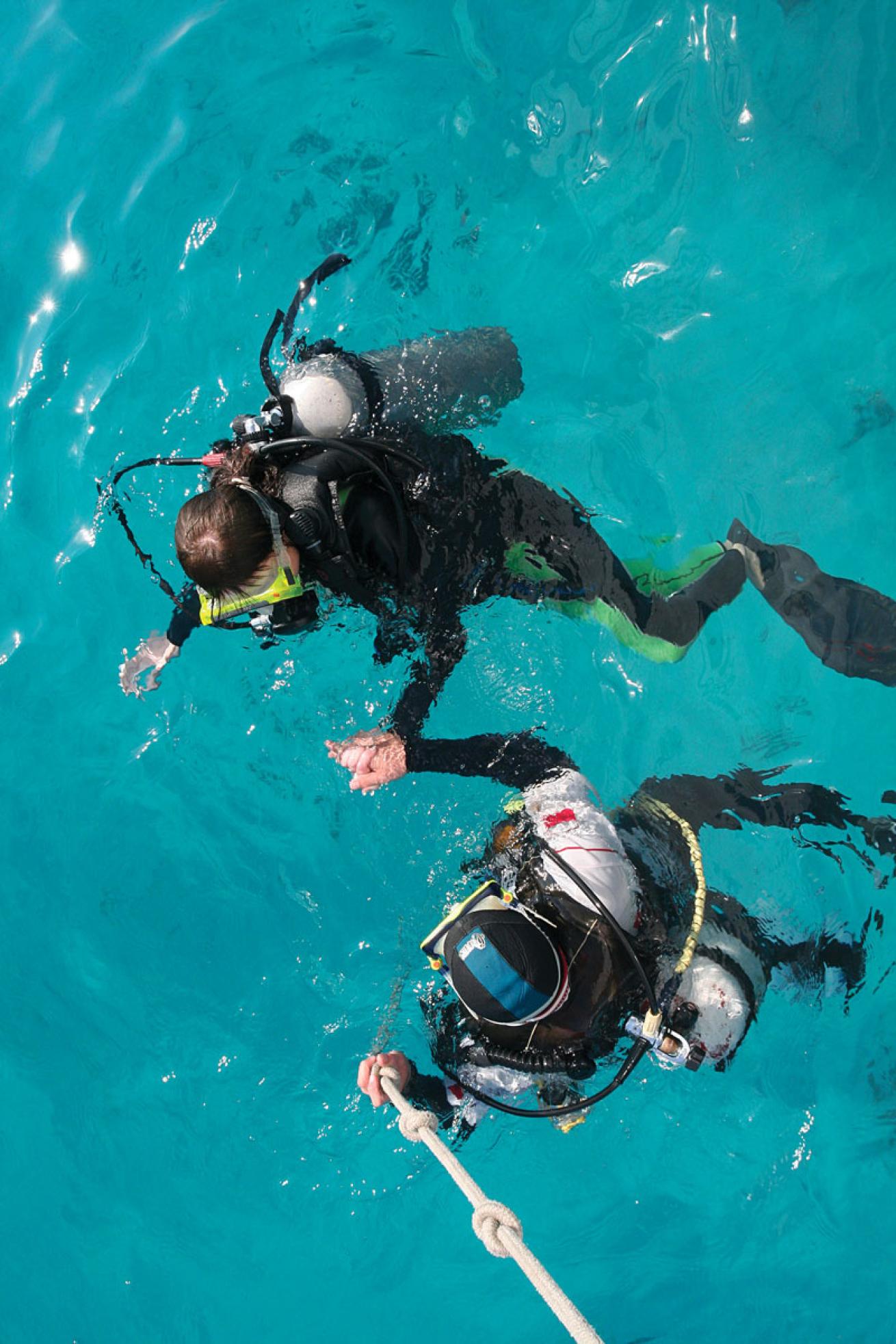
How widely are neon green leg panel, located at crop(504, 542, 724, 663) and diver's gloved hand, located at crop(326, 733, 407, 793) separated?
100 cm

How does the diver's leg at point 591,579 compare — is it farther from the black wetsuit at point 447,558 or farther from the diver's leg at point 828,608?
the diver's leg at point 828,608

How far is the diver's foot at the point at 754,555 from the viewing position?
3.78 metres

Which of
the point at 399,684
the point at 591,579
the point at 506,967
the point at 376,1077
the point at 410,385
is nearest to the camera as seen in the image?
the point at 506,967

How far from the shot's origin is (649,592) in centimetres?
382

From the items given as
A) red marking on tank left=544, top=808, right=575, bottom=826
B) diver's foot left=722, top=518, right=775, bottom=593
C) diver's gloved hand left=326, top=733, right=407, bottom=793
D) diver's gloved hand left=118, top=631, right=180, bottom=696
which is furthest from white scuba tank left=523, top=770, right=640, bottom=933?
diver's gloved hand left=118, top=631, right=180, bottom=696

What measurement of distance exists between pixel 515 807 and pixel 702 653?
1.55 metres

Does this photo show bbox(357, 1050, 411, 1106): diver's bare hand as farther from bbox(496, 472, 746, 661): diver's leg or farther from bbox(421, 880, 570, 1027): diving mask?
bbox(496, 472, 746, 661): diver's leg

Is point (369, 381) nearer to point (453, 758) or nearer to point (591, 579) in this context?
point (591, 579)

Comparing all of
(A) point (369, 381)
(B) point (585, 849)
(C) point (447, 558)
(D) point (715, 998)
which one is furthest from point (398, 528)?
(D) point (715, 998)

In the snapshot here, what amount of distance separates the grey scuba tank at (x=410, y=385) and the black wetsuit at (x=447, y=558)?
5.9 inches

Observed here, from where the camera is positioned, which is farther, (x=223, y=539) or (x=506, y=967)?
(x=223, y=539)

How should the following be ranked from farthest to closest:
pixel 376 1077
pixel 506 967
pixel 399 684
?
pixel 399 684 → pixel 376 1077 → pixel 506 967

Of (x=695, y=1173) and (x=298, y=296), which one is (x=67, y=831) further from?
(x=695, y=1173)

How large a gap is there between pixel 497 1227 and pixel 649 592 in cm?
244
